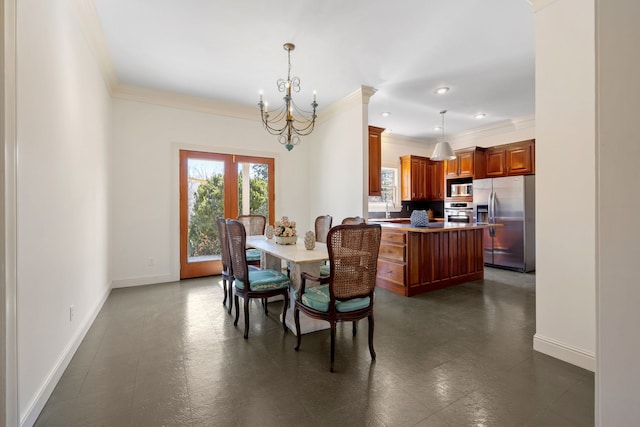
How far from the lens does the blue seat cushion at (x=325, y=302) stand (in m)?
2.19

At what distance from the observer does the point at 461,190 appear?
21.6 ft

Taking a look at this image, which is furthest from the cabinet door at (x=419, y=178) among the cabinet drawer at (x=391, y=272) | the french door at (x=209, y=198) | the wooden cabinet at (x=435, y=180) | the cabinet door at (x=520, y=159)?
the french door at (x=209, y=198)

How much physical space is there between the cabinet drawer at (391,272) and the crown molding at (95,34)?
4.42m

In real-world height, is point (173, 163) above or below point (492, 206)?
above

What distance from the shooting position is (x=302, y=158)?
18.9 feet

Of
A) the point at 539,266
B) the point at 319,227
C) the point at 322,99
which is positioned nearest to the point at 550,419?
the point at 539,266

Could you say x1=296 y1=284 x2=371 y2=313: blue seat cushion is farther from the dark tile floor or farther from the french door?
the french door

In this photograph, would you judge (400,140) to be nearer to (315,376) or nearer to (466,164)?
(466,164)

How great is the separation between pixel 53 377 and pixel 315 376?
1.79 m
